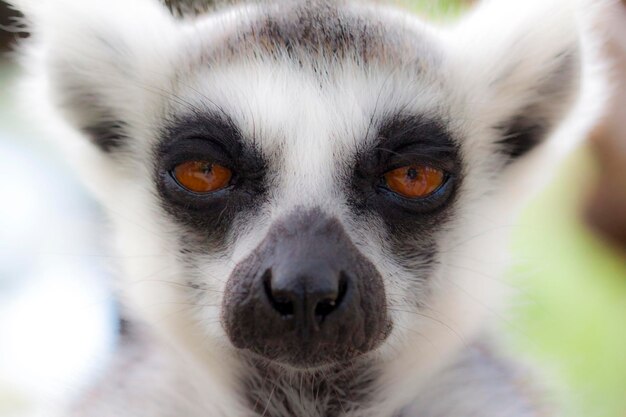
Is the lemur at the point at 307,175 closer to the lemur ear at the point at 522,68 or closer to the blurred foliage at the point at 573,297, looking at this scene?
the lemur ear at the point at 522,68

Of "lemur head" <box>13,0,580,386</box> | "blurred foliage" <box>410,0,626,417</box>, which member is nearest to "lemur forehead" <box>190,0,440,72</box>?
"lemur head" <box>13,0,580,386</box>

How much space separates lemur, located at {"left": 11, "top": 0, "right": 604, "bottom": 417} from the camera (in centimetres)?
165

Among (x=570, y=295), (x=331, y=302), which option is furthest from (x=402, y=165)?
(x=570, y=295)

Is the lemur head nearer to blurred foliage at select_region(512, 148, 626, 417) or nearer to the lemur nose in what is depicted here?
the lemur nose

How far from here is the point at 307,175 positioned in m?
1.64

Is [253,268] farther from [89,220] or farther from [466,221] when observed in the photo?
[89,220]

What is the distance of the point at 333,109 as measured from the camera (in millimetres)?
1704

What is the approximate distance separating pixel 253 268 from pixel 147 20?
89 centimetres

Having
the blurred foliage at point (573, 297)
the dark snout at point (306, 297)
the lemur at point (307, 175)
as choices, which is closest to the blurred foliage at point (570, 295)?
the blurred foliage at point (573, 297)

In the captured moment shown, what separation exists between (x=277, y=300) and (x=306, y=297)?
2.8 inches

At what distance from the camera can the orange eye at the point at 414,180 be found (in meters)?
1.67

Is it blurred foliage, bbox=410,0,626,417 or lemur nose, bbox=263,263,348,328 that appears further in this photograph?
blurred foliage, bbox=410,0,626,417

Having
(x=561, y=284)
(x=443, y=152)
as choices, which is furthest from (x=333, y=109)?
(x=561, y=284)

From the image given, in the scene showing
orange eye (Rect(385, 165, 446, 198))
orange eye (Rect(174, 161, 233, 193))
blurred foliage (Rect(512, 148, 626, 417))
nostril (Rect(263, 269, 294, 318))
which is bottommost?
nostril (Rect(263, 269, 294, 318))
